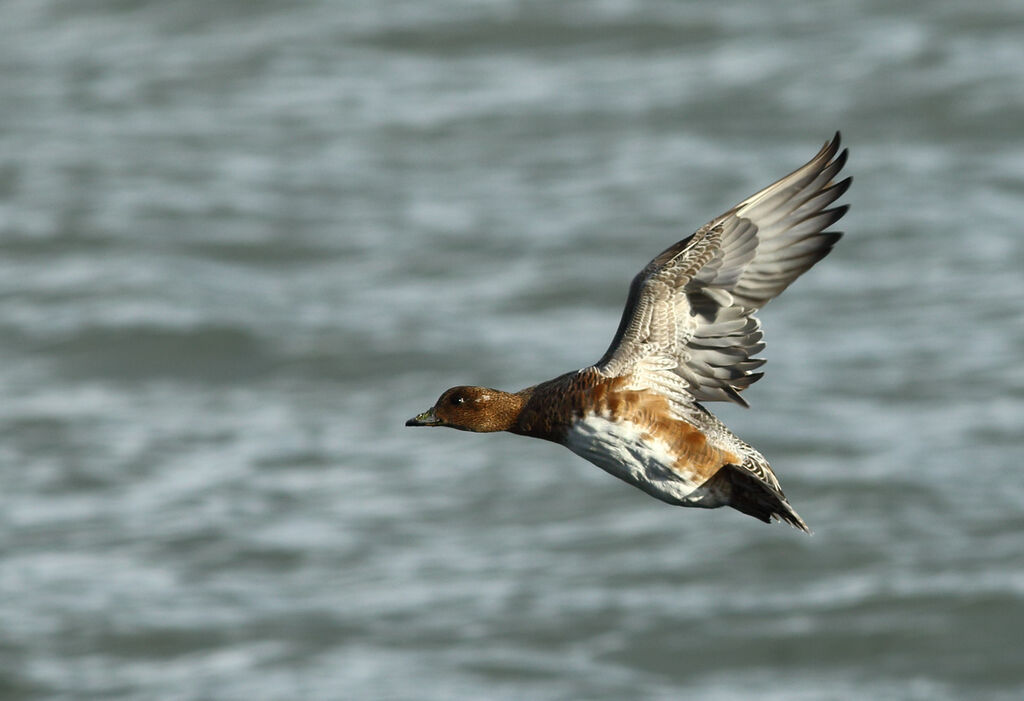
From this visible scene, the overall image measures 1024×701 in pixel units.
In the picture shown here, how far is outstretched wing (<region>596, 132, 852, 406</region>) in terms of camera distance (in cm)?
760

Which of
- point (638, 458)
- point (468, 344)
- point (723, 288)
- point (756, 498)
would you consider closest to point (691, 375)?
point (723, 288)

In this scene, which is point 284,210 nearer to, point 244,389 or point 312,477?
point 244,389

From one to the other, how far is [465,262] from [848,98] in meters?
8.85

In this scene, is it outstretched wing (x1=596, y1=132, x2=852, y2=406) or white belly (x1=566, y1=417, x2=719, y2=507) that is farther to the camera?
outstretched wing (x1=596, y1=132, x2=852, y2=406)

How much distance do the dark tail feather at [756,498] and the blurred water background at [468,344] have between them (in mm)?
14076

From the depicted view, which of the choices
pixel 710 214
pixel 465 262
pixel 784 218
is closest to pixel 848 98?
pixel 710 214

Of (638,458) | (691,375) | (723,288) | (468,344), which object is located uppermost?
(468,344)

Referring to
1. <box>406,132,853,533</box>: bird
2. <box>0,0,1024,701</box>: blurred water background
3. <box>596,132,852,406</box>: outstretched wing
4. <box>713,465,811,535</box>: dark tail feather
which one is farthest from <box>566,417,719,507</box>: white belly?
<box>0,0,1024,701</box>: blurred water background

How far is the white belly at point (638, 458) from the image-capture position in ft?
24.1

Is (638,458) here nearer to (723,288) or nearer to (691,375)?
(691,375)

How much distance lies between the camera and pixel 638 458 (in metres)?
7.39

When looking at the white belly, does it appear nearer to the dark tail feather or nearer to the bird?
the bird

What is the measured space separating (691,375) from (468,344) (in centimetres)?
1967

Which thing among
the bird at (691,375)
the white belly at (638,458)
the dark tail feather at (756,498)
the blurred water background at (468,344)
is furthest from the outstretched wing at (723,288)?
the blurred water background at (468,344)
